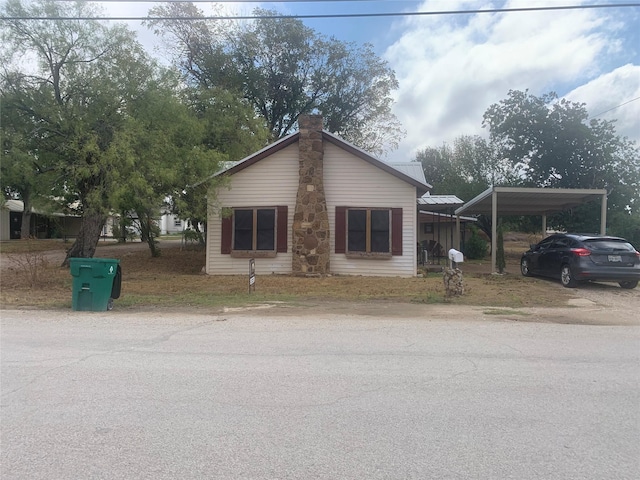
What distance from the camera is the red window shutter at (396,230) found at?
16094 millimetres

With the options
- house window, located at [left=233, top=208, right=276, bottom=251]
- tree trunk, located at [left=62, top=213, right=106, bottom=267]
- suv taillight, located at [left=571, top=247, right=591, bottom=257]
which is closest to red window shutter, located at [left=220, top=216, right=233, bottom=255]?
house window, located at [left=233, top=208, right=276, bottom=251]

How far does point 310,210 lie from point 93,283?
297 inches

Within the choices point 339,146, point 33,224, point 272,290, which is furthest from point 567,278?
point 33,224

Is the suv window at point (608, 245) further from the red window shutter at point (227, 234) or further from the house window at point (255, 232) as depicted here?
the red window shutter at point (227, 234)

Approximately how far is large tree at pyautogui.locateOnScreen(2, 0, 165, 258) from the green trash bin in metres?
4.31

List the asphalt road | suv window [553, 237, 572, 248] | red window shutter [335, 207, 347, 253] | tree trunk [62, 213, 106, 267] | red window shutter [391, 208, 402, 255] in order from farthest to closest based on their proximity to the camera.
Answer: tree trunk [62, 213, 106, 267]
red window shutter [335, 207, 347, 253]
red window shutter [391, 208, 402, 255]
suv window [553, 237, 572, 248]
the asphalt road

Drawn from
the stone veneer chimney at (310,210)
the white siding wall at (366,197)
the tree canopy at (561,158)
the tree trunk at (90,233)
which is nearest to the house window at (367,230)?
the white siding wall at (366,197)

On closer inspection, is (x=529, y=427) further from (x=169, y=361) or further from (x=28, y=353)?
(x=28, y=353)

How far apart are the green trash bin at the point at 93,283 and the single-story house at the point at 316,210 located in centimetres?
627

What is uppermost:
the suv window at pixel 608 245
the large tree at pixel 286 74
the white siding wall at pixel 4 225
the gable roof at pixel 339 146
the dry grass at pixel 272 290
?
the large tree at pixel 286 74

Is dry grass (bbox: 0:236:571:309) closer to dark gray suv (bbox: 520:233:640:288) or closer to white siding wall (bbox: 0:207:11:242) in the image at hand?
dark gray suv (bbox: 520:233:640:288)

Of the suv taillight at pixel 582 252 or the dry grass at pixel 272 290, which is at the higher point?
the suv taillight at pixel 582 252

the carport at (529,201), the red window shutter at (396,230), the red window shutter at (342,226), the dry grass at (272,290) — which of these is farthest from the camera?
the red window shutter at (342,226)

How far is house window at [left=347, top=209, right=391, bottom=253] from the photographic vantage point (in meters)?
16.2
